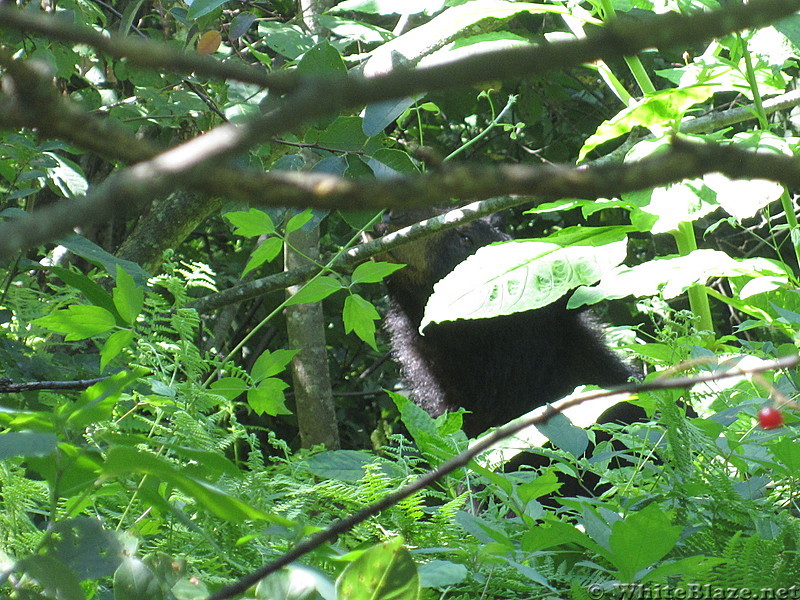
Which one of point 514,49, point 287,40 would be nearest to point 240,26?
point 287,40

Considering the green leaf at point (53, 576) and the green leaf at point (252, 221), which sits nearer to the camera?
the green leaf at point (53, 576)

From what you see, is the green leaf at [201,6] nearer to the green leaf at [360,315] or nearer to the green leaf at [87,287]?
the green leaf at [360,315]

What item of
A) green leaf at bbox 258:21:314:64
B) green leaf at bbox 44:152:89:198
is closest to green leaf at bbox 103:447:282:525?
green leaf at bbox 44:152:89:198

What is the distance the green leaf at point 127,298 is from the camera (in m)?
0.80

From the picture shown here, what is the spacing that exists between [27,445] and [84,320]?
1.26 feet

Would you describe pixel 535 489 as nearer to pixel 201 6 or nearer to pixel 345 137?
pixel 345 137

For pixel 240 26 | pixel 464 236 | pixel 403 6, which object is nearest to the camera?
pixel 403 6

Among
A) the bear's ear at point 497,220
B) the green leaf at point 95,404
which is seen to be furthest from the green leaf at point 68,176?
the bear's ear at point 497,220

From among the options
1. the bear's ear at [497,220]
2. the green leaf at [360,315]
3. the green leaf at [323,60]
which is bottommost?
the bear's ear at [497,220]

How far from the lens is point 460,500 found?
761 millimetres

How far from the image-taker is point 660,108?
1.25m

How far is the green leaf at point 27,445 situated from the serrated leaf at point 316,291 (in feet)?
1.93

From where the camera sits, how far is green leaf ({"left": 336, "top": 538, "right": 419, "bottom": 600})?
47 centimetres

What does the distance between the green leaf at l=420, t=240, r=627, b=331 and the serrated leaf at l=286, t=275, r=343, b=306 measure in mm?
259
